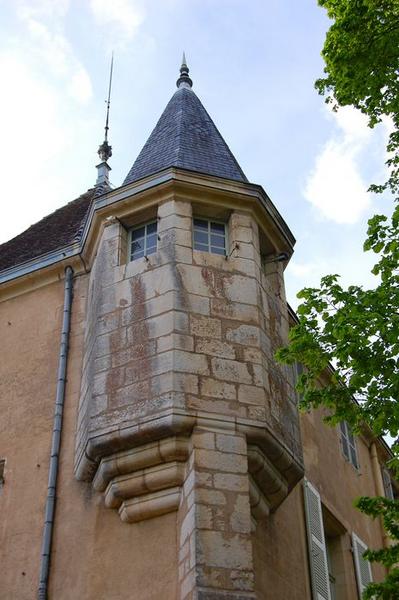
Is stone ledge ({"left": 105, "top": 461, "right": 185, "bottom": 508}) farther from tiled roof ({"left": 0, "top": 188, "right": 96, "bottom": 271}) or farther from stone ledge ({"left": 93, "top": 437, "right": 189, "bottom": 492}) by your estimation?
tiled roof ({"left": 0, "top": 188, "right": 96, "bottom": 271})

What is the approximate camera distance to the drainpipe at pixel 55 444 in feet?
30.2

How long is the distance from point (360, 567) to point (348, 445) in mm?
2215

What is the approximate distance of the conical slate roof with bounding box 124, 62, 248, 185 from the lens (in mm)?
11211

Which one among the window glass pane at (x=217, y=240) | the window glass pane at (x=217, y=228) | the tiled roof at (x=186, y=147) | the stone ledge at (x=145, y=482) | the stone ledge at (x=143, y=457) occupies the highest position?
the tiled roof at (x=186, y=147)

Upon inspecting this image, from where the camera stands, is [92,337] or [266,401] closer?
[266,401]

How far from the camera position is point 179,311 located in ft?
31.1

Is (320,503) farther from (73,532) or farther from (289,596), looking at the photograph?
(73,532)

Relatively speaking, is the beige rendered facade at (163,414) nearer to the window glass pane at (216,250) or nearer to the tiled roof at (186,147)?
the window glass pane at (216,250)

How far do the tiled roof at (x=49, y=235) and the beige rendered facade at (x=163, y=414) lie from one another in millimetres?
1127

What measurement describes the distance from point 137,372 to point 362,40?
4154 mm

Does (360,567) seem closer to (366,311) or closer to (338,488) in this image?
(338,488)

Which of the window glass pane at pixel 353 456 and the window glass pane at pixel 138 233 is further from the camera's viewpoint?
the window glass pane at pixel 353 456

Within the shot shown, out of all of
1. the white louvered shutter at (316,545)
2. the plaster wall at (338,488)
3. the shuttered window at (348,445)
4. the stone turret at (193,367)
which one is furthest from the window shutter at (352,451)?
the stone turret at (193,367)

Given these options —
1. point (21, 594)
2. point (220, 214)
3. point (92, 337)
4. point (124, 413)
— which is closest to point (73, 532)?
point (21, 594)
